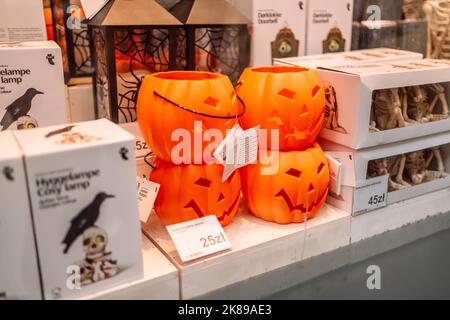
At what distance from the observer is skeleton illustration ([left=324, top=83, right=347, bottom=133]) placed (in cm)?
133

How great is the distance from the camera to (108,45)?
121cm

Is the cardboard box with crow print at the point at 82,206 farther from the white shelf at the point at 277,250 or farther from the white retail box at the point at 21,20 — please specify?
the white retail box at the point at 21,20

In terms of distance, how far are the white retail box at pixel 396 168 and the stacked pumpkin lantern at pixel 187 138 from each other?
13.5 inches

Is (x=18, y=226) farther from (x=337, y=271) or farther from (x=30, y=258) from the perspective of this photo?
(x=337, y=271)

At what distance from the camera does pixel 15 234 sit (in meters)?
0.86

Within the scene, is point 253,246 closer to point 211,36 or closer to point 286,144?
point 286,144

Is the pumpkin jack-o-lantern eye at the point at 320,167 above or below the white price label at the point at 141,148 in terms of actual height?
below

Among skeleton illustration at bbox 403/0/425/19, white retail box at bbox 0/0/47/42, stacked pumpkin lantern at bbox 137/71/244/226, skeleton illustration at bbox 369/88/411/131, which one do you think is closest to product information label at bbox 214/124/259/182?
stacked pumpkin lantern at bbox 137/71/244/226

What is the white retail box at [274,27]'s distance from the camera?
150cm

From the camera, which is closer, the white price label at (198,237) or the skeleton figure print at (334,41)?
the white price label at (198,237)

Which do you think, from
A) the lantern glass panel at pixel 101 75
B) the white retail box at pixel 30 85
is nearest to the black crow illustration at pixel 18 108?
the white retail box at pixel 30 85

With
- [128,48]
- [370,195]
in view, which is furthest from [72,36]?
[370,195]
